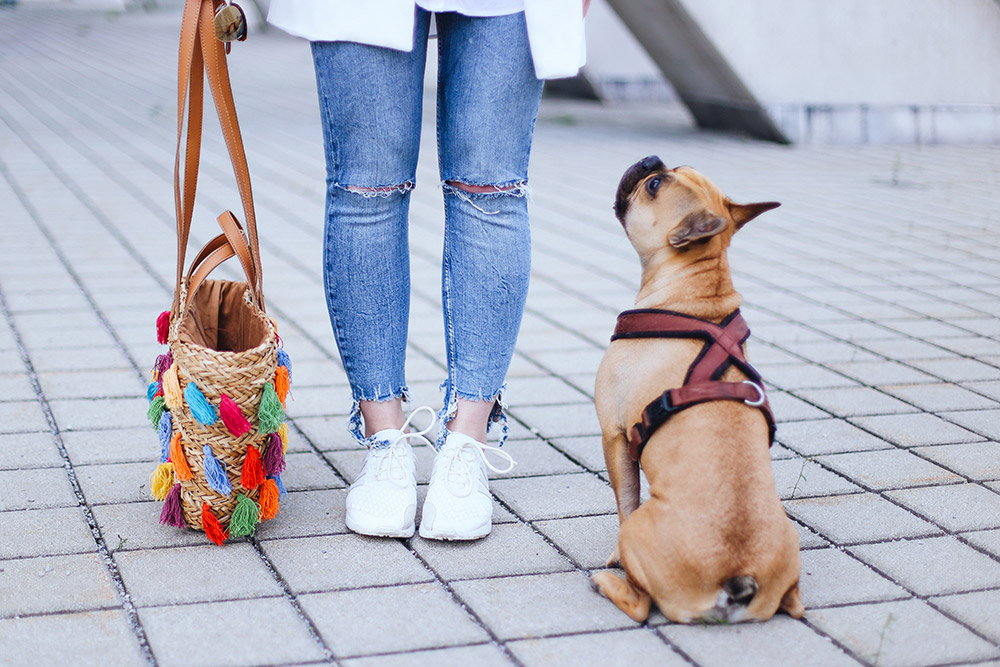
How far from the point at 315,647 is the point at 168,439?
28.0 inches

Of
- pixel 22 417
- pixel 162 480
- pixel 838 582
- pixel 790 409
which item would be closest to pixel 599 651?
pixel 838 582

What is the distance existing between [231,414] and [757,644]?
1229 millimetres

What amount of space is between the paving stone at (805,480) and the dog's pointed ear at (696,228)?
0.89m

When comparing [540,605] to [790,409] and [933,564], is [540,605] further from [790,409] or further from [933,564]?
[790,409]

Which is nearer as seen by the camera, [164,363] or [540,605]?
[540,605]

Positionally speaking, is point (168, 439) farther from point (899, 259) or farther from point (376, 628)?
point (899, 259)

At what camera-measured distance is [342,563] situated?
2461mm

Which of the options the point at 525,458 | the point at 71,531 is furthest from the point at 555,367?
the point at 71,531

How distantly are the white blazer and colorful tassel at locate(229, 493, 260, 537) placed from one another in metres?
1.08

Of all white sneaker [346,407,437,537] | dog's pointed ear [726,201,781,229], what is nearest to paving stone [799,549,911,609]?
dog's pointed ear [726,201,781,229]

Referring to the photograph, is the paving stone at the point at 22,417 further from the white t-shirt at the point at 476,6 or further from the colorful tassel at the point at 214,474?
the white t-shirt at the point at 476,6

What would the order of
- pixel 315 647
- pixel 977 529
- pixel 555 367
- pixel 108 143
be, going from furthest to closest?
pixel 108 143
pixel 555 367
pixel 977 529
pixel 315 647

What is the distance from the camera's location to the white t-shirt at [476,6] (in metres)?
2.46

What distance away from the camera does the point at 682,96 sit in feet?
35.7
